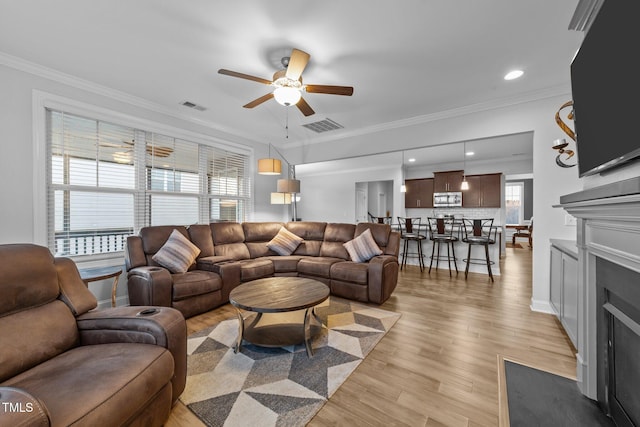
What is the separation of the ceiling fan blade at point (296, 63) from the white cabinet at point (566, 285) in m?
2.72

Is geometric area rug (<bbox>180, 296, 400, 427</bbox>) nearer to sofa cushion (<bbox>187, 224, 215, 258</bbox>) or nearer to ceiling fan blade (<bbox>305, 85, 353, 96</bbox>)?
sofa cushion (<bbox>187, 224, 215, 258</bbox>)

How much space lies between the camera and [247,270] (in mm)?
3666

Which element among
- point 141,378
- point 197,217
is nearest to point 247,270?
point 197,217

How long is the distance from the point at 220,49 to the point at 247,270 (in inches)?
105

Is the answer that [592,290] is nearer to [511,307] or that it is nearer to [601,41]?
[601,41]

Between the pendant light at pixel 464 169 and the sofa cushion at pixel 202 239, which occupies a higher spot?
the pendant light at pixel 464 169

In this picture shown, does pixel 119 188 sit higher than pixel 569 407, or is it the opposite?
pixel 119 188

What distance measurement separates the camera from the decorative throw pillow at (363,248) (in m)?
3.86

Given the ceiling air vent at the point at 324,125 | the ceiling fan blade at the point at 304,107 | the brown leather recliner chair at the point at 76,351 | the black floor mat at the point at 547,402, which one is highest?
the ceiling air vent at the point at 324,125

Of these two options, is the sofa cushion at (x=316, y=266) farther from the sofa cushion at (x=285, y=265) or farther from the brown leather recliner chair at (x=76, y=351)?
the brown leather recliner chair at (x=76, y=351)

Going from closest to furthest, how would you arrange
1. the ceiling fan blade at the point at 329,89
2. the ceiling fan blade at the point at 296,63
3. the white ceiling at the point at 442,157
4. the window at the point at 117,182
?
the ceiling fan blade at the point at 296,63, the ceiling fan blade at the point at 329,89, the window at the point at 117,182, the white ceiling at the point at 442,157

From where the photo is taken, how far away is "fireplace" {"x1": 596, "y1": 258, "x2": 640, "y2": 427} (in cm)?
123

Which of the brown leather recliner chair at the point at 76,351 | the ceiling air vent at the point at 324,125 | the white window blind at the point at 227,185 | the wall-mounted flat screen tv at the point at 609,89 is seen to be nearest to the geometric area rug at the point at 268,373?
the brown leather recliner chair at the point at 76,351

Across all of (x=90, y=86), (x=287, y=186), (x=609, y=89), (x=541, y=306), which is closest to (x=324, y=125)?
(x=287, y=186)
